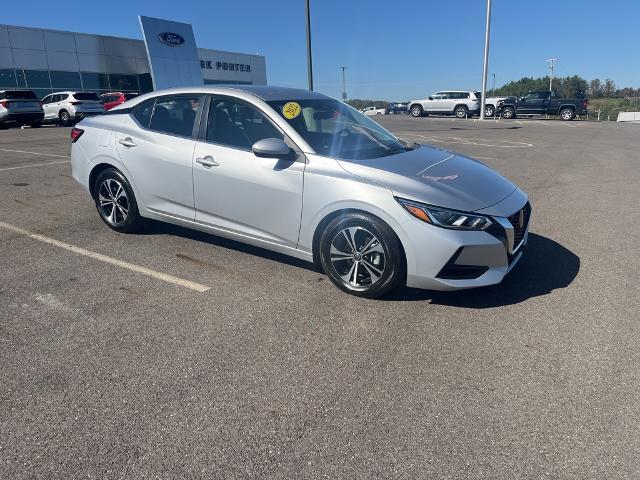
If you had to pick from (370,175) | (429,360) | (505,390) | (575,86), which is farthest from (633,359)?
(575,86)

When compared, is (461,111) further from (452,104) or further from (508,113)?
(508,113)

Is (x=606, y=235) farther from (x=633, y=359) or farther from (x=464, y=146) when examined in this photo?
(x=464, y=146)

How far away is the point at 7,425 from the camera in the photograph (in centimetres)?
240

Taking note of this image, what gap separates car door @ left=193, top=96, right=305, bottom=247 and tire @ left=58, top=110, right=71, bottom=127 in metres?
23.9

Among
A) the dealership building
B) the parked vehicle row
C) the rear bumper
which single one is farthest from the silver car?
the dealership building

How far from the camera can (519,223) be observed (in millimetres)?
3941

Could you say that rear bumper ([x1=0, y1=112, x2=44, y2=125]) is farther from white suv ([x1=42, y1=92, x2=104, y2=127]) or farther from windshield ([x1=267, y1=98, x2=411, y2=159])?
windshield ([x1=267, y1=98, x2=411, y2=159])

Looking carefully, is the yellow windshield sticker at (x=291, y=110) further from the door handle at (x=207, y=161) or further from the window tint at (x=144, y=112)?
the window tint at (x=144, y=112)

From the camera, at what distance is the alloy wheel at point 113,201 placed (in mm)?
5180

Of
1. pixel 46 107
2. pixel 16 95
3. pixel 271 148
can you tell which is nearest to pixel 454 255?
pixel 271 148

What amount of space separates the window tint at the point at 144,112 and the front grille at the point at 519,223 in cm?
359

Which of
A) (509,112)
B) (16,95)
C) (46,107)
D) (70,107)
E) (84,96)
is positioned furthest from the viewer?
(509,112)

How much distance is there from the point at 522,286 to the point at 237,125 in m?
2.84

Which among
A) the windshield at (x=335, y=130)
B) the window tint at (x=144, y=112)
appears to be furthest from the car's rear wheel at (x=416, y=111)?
the window tint at (x=144, y=112)
